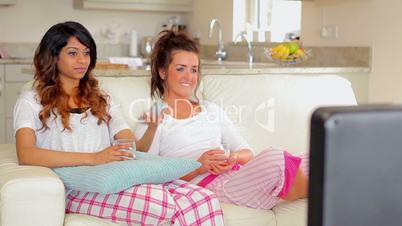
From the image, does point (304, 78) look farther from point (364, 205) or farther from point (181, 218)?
point (364, 205)

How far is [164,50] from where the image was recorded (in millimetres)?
2725

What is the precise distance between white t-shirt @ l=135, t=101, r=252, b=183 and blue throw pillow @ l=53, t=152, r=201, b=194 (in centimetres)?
32

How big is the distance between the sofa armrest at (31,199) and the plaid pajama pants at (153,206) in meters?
0.16

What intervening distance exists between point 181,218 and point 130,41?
413cm

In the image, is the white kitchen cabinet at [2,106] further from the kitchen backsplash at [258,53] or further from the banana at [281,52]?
the banana at [281,52]

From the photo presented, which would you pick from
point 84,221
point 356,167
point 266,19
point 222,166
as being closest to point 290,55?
point 266,19

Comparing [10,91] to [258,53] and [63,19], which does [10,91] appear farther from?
[258,53]

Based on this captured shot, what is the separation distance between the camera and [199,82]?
9.15 ft

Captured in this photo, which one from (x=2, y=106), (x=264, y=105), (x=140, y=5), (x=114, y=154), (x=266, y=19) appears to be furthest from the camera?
(x=140, y=5)

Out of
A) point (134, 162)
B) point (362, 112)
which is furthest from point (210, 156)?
point (362, 112)

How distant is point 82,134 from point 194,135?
1.49 ft

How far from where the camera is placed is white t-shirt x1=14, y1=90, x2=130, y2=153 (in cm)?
234

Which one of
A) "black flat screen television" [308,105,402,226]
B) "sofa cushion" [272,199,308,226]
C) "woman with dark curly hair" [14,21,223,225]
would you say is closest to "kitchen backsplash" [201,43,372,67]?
"sofa cushion" [272,199,308,226]

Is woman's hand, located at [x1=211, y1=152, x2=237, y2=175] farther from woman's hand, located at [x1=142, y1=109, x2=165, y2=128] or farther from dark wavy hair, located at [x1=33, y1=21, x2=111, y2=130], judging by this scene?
dark wavy hair, located at [x1=33, y1=21, x2=111, y2=130]
